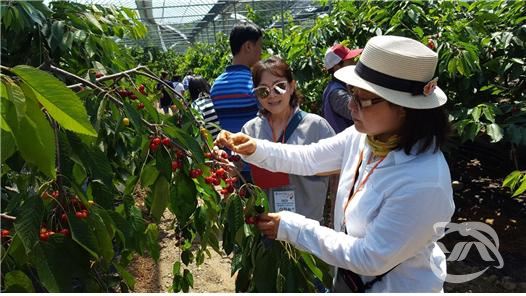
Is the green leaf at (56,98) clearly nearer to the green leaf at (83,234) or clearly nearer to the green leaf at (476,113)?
the green leaf at (83,234)

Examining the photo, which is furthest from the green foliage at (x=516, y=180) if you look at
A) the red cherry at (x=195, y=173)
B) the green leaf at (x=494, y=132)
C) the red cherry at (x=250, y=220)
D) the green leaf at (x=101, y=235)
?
the green leaf at (x=101, y=235)

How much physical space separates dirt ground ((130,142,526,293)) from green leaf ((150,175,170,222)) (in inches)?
60.9

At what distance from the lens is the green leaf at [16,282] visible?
863mm

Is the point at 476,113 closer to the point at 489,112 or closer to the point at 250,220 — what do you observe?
the point at 489,112

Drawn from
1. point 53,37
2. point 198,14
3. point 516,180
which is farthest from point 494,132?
point 198,14

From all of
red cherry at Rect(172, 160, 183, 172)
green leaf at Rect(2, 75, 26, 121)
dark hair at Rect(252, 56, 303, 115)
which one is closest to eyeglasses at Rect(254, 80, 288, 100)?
dark hair at Rect(252, 56, 303, 115)

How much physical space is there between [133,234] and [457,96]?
9.02ft

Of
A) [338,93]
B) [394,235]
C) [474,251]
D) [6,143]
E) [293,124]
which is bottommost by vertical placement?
[474,251]

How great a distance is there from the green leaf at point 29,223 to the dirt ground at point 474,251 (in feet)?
5.84

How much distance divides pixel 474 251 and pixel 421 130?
7.83 ft

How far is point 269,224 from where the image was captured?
124cm

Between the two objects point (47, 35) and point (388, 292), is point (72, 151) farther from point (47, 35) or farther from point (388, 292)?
point (47, 35)

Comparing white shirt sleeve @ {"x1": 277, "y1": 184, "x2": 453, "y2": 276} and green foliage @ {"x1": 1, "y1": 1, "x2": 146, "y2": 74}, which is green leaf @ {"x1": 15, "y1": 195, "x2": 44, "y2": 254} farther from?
→ green foliage @ {"x1": 1, "y1": 1, "x2": 146, "y2": 74}

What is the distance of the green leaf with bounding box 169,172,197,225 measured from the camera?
3.62 feet
